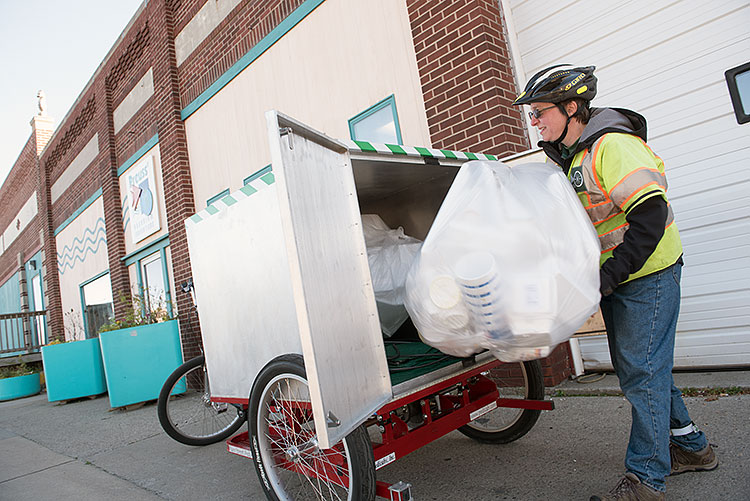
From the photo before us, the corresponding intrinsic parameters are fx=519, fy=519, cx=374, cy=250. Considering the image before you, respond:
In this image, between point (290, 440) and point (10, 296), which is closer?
point (290, 440)

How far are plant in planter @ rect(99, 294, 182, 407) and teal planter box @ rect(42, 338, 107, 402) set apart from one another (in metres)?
1.70

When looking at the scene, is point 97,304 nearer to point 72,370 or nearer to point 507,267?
point 72,370

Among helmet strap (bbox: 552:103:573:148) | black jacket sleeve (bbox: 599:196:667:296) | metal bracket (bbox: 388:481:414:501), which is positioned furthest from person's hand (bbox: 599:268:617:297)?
metal bracket (bbox: 388:481:414:501)

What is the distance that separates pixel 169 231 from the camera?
9047 mm

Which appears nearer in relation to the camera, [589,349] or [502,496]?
[502,496]

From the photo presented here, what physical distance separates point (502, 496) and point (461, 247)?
142cm

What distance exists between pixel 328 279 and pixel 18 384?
41.2 ft

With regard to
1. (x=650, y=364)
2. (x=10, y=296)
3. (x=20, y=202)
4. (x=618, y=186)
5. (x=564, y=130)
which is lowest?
(x=650, y=364)

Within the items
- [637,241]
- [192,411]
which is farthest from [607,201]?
[192,411]

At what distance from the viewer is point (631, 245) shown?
79.7 inches

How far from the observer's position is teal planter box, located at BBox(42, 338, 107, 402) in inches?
335

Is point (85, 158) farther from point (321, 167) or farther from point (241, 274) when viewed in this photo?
point (321, 167)

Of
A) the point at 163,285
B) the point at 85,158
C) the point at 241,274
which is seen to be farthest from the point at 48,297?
the point at 241,274

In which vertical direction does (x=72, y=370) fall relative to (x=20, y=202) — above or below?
below
